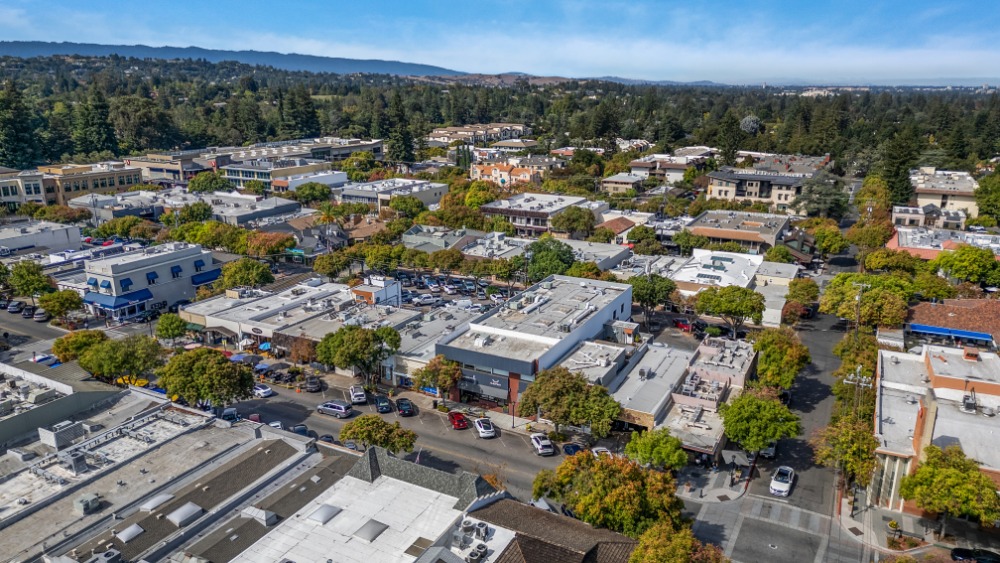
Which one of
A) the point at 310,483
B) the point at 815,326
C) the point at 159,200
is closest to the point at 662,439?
the point at 310,483

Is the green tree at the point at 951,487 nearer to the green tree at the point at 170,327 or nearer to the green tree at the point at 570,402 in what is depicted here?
the green tree at the point at 570,402

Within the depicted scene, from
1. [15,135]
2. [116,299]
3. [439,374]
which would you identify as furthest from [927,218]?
[15,135]

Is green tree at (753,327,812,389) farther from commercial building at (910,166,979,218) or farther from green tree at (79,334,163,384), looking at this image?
commercial building at (910,166,979,218)

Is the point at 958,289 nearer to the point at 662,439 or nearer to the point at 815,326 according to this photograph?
the point at 815,326

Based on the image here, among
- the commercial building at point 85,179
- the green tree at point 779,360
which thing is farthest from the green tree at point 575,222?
the commercial building at point 85,179

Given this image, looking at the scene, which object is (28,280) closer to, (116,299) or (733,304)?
(116,299)

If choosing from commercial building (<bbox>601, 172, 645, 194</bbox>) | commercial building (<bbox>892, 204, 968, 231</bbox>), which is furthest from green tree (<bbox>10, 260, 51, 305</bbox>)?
commercial building (<bbox>892, 204, 968, 231</bbox>)
